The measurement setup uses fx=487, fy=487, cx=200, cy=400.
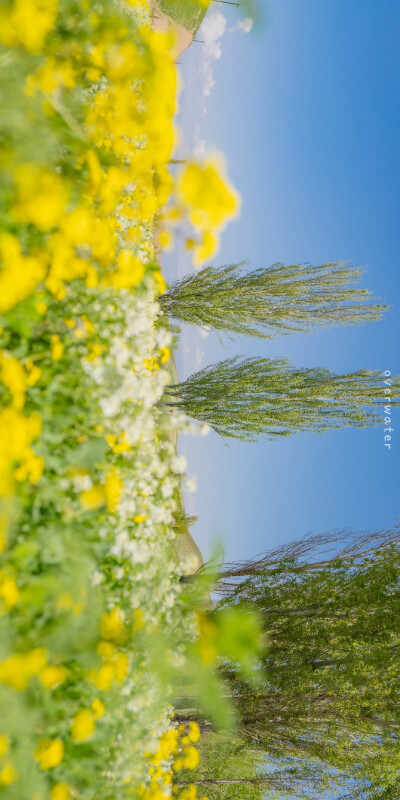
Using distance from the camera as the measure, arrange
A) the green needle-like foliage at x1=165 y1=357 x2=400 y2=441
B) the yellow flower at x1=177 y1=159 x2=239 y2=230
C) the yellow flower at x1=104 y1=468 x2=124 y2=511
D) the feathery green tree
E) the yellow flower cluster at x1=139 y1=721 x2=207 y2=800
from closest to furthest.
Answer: the yellow flower at x1=177 y1=159 x2=239 y2=230, the yellow flower at x1=104 y1=468 x2=124 y2=511, the yellow flower cluster at x1=139 y1=721 x2=207 y2=800, the feathery green tree, the green needle-like foliage at x1=165 y1=357 x2=400 y2=441

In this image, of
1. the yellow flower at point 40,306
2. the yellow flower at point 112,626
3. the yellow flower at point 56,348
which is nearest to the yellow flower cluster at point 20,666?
the yellow flower at point 112,626

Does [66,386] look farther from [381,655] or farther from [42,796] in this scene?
[381,655]

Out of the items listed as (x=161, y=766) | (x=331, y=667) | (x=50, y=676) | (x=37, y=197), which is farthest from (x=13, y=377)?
(x=331, y=667)

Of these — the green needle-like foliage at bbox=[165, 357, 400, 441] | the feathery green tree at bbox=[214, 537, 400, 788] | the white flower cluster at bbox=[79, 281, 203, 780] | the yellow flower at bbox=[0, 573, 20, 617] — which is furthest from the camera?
the green needle-like foliage at bbox=[165, 357, 400, 441]

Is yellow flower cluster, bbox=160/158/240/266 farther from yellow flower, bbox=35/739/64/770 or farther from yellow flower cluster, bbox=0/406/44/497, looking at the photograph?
yellow flower, bbox=35/739/64/770

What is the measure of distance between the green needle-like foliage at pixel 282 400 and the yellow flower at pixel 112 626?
4621mm

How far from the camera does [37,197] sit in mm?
1562

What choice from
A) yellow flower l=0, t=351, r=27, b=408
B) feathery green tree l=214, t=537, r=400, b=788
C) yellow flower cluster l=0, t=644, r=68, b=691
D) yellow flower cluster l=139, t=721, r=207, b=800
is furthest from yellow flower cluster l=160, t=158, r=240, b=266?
feathery green tree l=214, t=537, r=400, b=788

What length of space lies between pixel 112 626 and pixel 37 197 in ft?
5.96

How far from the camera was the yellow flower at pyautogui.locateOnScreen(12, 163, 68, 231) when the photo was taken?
5.03ft

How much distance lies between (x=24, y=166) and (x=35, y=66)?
425mm

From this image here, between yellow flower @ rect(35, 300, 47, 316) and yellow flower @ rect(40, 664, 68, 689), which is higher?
yellow flower @ rect(35, 300, 47, 316)

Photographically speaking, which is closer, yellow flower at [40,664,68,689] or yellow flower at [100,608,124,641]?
yellow flower at [40,664,68,689]

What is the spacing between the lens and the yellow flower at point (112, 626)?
86.7 inches
